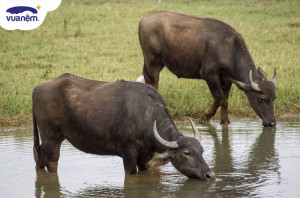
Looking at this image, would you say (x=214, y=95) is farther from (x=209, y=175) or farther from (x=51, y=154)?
(x=209, y=175)

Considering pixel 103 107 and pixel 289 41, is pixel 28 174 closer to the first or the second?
pixel 103 107

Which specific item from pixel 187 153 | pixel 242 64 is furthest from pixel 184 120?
pixel 187 153

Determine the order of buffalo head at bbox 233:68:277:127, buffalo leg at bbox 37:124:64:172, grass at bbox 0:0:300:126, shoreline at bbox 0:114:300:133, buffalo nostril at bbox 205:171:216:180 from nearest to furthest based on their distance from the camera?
buffalo nostril at bbox 205:171:216:180, buffalo leg at bbox 37:124:64:172, buffalo head at bbox 233:68:277:127, shoreline at bbox 0:114:300:133, grass at bbox 0:0:300:126

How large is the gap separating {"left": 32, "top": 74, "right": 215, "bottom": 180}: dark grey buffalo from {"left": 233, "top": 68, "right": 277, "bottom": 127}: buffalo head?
9.13 feet

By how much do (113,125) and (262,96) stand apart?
10.5 feet

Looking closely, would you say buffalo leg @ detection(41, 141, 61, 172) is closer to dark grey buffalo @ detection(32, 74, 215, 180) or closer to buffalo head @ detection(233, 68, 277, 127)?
dark grey buffalo @ detection(32, 74, 215, 180)

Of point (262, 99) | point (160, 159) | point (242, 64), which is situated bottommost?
point (160, 159)

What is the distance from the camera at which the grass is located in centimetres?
1034

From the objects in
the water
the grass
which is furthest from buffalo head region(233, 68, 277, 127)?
the grass

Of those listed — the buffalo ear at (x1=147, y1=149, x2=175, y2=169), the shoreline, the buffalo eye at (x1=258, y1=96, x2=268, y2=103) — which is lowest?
the shoreline

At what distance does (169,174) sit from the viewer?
22.9 feet

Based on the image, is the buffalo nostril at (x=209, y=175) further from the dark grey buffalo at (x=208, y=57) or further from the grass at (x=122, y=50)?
the grass at (x=122, y=50)

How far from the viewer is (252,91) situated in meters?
9.35

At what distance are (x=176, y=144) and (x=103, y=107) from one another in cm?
94
